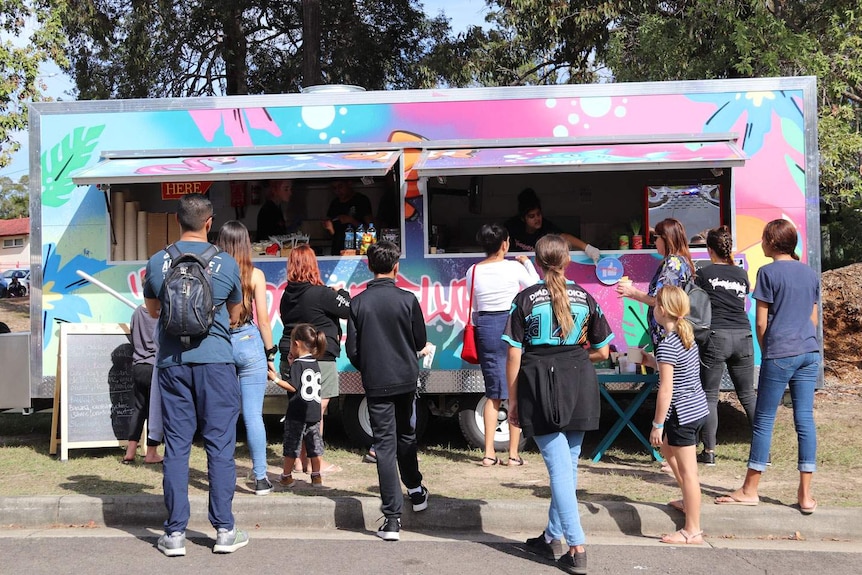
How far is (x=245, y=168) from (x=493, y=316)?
227 cm

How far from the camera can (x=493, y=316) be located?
666 centimetres

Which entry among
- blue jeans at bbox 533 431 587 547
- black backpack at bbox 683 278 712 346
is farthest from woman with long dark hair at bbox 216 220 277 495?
black backpack at bbox 683 278 712 346

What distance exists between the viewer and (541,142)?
7363 mm

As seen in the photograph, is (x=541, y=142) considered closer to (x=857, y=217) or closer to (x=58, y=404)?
(x=58, y=404)

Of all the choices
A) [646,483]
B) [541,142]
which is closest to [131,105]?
Result: [541,142]

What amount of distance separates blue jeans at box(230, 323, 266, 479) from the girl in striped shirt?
250cm

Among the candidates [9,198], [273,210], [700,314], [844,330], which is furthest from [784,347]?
[9,198]

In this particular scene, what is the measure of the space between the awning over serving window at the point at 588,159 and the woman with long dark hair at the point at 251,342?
1819 millimetres

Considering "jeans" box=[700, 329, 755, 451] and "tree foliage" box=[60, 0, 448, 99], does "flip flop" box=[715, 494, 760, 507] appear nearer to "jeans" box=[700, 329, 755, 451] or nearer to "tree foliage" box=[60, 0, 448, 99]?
"jeans" box=[700, 329, 755, 451]

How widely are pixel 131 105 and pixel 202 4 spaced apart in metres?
11.4

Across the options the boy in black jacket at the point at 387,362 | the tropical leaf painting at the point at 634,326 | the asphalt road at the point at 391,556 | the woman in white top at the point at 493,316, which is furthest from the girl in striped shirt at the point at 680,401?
the tropical leaf painting at the point at 634,326

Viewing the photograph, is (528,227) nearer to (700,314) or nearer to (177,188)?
(700,314)

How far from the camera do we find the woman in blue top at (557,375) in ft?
15.1

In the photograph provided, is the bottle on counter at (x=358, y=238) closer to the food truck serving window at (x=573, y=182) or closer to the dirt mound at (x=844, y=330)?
the food truck serving window at (x=573, y=182)
